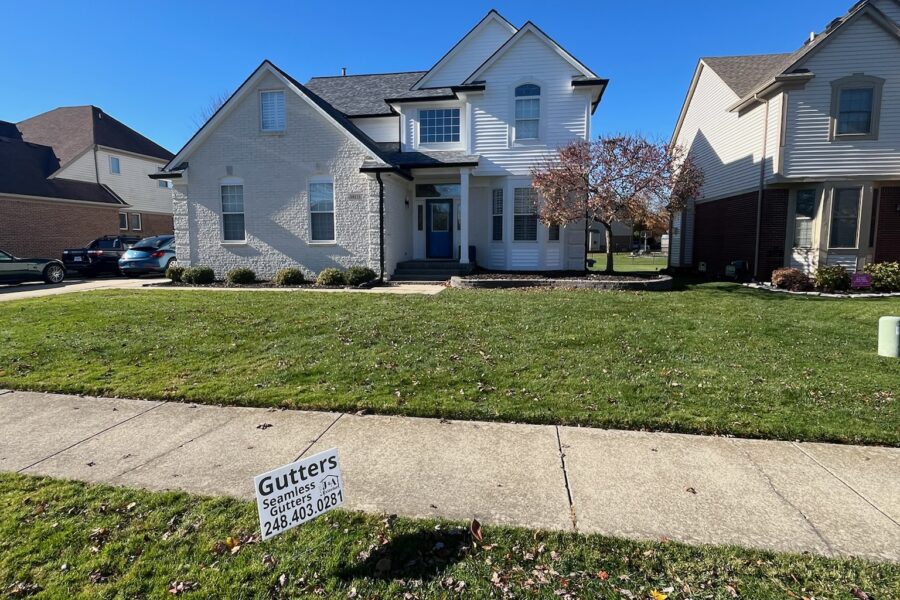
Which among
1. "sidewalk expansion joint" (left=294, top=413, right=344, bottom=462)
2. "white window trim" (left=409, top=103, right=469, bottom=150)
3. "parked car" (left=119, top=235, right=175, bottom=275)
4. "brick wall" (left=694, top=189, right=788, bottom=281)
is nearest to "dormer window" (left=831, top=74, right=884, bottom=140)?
"brick wall" (left=694, top=189, right=788, bottom=281)

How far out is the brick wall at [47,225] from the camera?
76.3 ft

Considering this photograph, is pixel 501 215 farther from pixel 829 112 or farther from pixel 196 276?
pixel 196 276

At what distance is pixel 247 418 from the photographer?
15.5ft

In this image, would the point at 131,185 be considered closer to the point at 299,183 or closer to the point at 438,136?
the point at 299,183

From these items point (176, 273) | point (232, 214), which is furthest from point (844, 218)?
point (176, 273)

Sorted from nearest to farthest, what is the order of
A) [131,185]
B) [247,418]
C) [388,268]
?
1. [247,418]
2. [388,268]
3. [131,185]

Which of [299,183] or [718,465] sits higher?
[299,183]

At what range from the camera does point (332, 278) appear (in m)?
14.6

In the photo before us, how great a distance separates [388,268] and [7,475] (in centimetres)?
1259

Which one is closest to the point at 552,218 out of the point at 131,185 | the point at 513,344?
the point at 513,344

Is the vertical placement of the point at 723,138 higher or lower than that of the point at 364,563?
higher

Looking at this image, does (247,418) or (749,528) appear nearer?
(749,528)

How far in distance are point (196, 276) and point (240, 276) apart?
1532 mm

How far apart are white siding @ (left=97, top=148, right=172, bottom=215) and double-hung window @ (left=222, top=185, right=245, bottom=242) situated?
18579 millimetres
